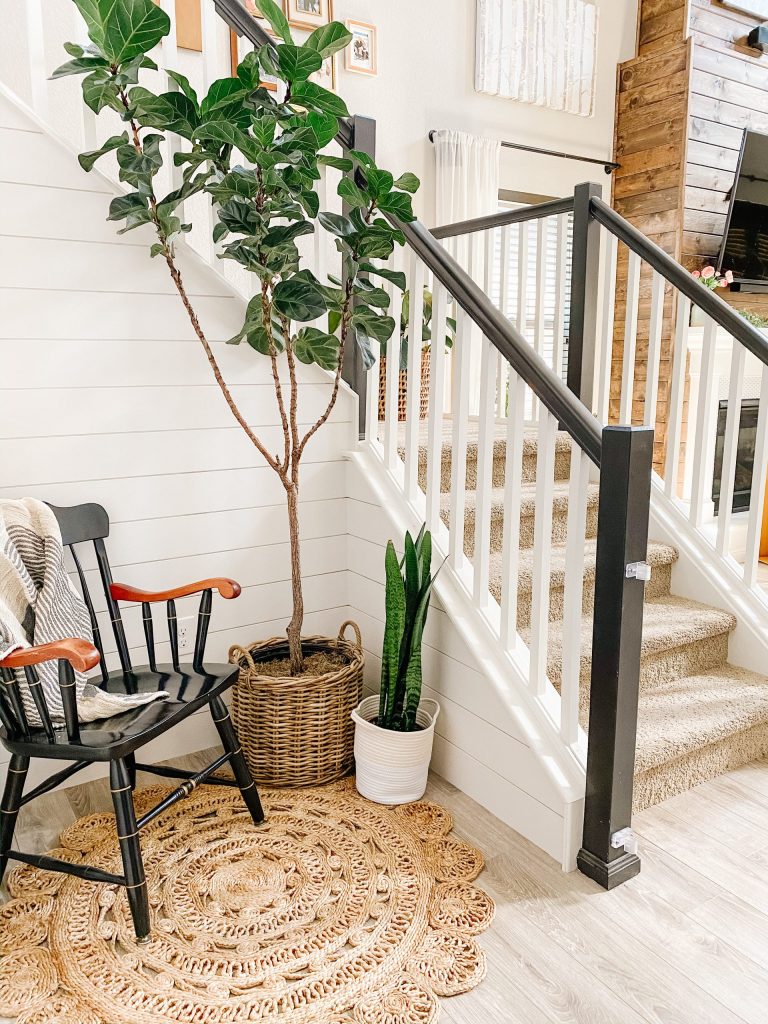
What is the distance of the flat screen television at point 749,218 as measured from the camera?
461 cm

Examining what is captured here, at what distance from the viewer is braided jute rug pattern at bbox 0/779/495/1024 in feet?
4.84

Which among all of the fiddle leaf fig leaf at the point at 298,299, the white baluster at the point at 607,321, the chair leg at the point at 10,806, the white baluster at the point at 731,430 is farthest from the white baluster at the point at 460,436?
the chair leg at the point at 10,806

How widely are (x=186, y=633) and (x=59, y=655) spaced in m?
0.92

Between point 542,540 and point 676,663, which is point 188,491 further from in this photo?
point 676,663

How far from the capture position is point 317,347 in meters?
2.21

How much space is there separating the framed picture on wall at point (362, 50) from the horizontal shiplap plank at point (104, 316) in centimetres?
217

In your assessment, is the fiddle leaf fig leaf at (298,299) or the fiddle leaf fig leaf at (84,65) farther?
the fiddle leaf fig leaf at (298,299)

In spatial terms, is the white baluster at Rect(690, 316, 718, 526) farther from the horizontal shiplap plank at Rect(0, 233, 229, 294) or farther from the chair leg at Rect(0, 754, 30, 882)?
the chair leg at Rect(0, 754, 30, 882)

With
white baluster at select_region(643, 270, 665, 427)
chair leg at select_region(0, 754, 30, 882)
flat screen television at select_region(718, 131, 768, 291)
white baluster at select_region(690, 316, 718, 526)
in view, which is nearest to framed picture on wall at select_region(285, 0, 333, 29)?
white baluster at select_region(643, 270, 665, 427)

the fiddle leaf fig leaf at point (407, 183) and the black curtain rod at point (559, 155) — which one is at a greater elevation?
the black curtain rod at point (559, 155)

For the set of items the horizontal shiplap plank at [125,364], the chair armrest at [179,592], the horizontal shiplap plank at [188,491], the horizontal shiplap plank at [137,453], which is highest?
the horizontal shiplap plank at [125,364]

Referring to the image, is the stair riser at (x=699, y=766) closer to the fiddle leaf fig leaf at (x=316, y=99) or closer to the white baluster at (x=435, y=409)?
the white baluster at (x=435, y=409)

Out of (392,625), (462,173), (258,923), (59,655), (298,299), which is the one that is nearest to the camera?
(59,655)

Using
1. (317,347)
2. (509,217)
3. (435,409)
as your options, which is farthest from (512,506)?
(509,217)
